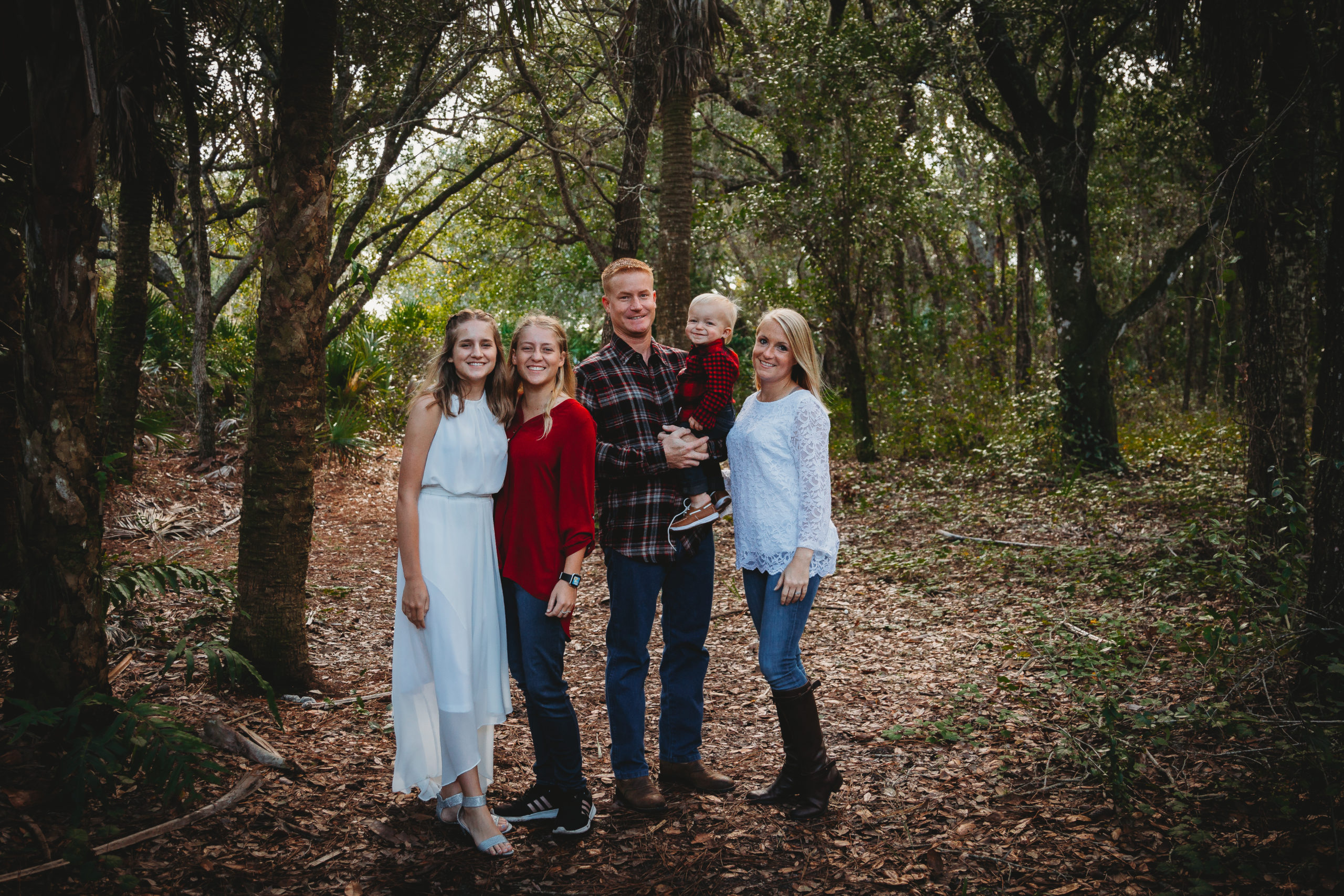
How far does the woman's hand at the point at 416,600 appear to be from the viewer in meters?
3.04

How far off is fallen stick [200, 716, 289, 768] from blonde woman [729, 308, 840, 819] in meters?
2.05

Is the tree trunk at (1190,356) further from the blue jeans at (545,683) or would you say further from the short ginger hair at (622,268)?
the blue jeans at (545,683)

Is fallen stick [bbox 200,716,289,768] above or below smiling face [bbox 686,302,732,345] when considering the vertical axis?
below

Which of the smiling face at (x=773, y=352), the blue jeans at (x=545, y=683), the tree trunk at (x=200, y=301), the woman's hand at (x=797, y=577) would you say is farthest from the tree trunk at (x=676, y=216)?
the blue jeans at (x=545, y=683)

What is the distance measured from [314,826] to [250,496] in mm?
1695

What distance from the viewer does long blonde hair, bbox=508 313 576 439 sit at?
324cm

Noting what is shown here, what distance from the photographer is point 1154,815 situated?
3.22m

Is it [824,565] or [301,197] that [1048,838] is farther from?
[301,197]

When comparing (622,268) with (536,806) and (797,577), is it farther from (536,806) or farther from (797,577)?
(536,806)

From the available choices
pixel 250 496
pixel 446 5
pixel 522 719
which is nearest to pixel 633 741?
pixel 522 719

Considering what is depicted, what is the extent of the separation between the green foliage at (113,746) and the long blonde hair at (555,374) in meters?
1.63

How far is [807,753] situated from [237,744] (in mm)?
2408

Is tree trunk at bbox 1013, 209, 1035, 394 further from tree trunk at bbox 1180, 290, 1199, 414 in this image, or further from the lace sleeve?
the lace sleeve

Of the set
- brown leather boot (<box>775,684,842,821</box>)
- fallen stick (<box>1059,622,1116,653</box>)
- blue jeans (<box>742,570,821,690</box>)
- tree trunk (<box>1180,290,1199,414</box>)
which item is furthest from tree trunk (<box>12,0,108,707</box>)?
tree trunk (<box>1180,290,1199,414</box>)
